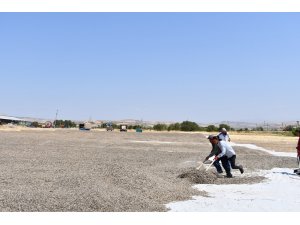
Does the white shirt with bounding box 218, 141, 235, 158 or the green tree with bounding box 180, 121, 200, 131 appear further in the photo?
the green tree with bounding box 180, 121, 200, 131

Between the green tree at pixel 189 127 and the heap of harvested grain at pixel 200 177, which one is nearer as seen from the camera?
the heap of harvested grain at pixel 200 177

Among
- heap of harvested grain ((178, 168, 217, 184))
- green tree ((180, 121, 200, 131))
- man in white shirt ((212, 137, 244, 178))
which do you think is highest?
green tree ((180, 121, 200, 131))

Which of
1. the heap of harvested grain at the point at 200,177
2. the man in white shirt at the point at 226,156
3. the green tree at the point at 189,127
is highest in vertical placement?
the green tree at the point at 189,127

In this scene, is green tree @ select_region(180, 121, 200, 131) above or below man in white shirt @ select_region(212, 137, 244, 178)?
above

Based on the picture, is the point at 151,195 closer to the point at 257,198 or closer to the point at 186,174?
the point at 257,198

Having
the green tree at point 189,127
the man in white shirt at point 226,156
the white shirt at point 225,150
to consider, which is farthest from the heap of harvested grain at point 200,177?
the green tree at point 189,127

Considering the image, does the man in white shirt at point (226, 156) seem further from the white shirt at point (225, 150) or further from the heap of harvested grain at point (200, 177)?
the heap of harvested grain at point (200, 177)

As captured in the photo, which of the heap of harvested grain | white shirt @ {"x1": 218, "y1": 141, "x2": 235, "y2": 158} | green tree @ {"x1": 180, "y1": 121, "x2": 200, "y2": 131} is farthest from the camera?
green tree @ {"x1": 180, "y1": 121, "x2": 200, "y2": 131}

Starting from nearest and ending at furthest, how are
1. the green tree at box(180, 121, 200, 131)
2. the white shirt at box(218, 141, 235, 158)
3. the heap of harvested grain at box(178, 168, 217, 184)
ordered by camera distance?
the heap of harvested grain at box(178, 168, 217, 184)
the white shirt at box(218, 141, 235, 158)
the green tree at box(180, 121, 200, 131)

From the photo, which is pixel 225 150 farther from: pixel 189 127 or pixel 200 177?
pixel 189 127

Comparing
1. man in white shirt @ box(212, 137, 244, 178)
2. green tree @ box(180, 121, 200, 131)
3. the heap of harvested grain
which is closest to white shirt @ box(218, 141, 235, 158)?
man in white shirt @ box(212, 137, 244, 178)

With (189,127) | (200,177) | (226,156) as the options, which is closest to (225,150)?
(226,156)

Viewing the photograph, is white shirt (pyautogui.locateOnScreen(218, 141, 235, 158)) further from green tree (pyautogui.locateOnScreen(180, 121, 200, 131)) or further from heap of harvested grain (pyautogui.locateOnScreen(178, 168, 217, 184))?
green tree (pyautogui.locateOnScreen(180, 121, 200, 131))

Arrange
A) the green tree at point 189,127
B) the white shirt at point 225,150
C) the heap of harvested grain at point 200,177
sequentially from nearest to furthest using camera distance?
1. the heap of harvested grain at point 200,177
2. the white shirt at point 225,150
3. the green tree at point 189,127
